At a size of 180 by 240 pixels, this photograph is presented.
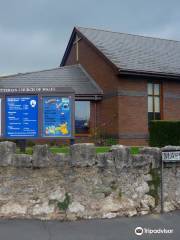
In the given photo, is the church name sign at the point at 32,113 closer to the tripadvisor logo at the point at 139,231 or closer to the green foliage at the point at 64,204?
the green foliage at the point at 64,204

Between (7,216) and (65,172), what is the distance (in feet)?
4.60

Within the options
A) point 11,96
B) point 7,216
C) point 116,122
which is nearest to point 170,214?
point 7,216

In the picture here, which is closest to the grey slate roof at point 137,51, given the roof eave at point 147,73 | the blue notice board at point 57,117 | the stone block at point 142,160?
the roof eave at point 147,73

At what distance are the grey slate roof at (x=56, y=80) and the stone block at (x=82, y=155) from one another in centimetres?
1260

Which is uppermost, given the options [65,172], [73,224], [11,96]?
[11,96]

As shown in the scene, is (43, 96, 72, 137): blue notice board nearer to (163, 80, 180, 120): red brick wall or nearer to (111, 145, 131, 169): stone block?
(111, 145, 131, 169): stone block

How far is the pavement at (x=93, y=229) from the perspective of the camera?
6.65m

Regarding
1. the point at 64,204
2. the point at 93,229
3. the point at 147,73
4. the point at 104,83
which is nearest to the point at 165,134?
the point at 147,73

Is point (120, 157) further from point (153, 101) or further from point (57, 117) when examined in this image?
point (153, 101)

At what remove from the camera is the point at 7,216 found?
24.8 ft

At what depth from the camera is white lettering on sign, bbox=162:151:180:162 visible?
334 inches

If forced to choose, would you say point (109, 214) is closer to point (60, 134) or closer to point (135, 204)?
point (135, 204)

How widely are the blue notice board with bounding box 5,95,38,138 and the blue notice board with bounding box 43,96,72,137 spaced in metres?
0.32
